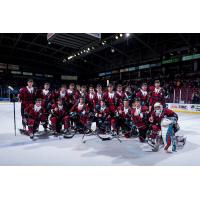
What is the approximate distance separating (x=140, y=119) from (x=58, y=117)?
85.3 inches

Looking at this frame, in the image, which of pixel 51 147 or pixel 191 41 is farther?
pixel 191 41

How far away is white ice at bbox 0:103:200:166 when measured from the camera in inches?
118

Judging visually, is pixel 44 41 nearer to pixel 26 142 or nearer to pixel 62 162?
pixel 26 142

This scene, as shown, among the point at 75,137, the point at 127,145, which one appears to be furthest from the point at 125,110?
the point at 75,137

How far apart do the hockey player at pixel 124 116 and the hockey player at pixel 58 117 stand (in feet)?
4.48

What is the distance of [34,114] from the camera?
4453 mm

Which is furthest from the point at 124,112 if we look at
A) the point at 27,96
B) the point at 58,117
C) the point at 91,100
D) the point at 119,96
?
the point at 27,96

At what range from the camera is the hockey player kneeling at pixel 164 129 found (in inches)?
130

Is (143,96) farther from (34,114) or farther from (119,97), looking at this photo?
(34,114)

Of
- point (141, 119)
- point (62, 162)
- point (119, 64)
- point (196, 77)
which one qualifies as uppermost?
point (119, 64)

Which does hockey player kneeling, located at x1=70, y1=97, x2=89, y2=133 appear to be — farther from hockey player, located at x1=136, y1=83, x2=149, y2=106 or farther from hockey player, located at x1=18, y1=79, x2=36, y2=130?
hockey player, located at x1=136, y1=83, x2=149, y2=106

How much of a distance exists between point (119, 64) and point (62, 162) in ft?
63.3

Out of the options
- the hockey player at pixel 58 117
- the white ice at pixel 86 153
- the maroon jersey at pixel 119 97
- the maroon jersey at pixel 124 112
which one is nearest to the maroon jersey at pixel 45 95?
the hockey player at pixel 58 117
